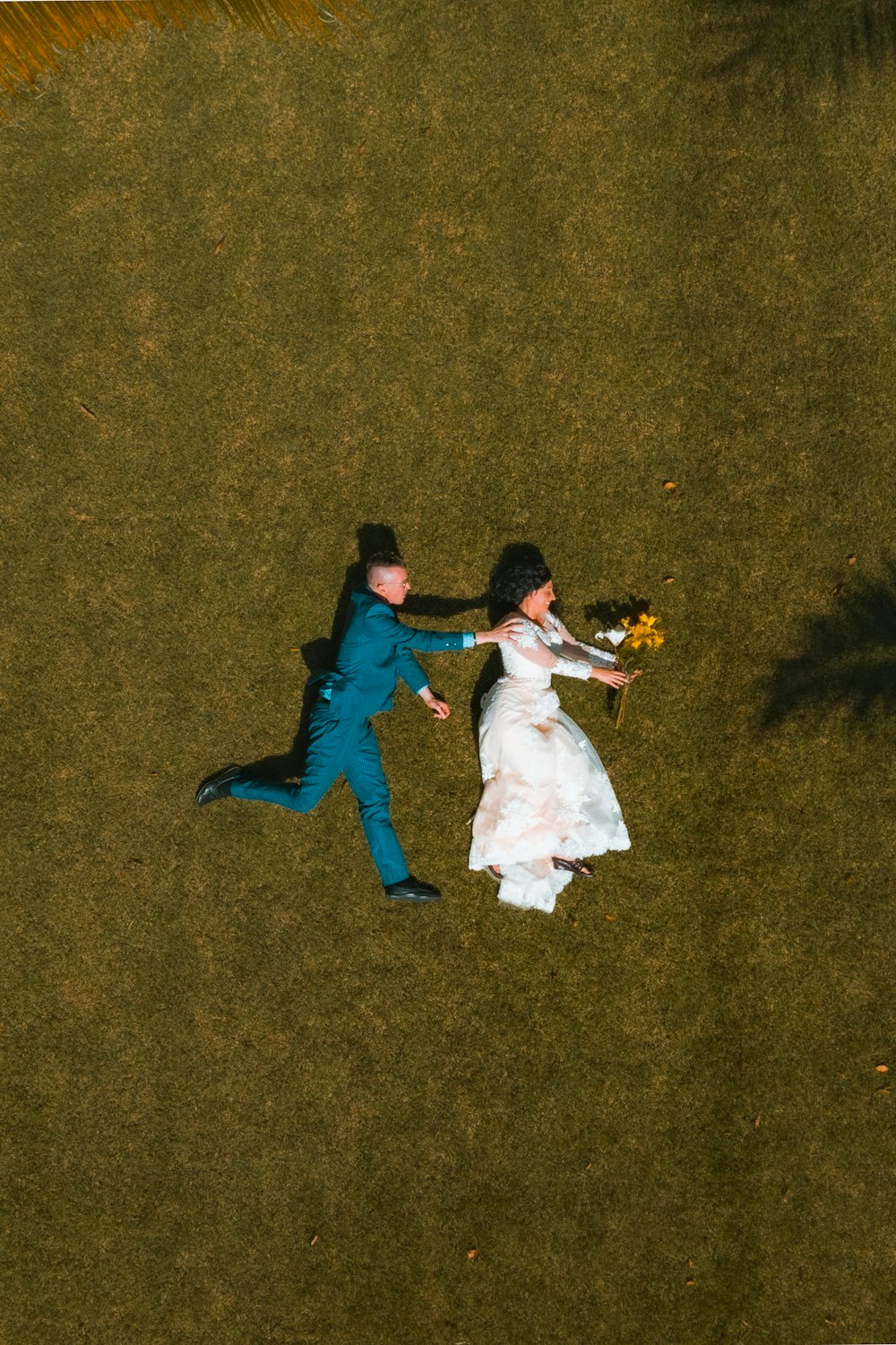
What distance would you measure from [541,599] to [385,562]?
113 cm

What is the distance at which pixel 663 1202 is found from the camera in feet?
17.2

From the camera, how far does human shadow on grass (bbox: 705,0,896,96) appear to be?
17.9ft

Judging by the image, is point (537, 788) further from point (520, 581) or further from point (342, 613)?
point (342, 613)

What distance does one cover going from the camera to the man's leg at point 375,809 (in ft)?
17.3

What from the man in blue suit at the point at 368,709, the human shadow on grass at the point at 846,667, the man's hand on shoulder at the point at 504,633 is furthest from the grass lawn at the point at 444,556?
the man's hand on shoulder at the point at 504,633

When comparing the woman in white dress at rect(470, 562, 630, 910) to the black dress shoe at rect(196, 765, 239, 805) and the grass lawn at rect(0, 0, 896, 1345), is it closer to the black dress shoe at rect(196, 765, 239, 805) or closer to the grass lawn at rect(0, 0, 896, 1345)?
the grass lawn at rect(0, 0, 896, 1345)

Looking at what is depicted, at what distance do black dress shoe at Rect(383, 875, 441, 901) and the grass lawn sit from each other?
197mm

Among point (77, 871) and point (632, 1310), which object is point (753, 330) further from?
point (632, 1310)

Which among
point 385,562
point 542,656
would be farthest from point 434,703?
point 385,562

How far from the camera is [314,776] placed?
16.8 ft

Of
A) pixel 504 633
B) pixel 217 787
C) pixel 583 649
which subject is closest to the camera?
pixel 504 633

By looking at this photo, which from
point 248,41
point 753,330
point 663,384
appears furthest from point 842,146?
point 248,41

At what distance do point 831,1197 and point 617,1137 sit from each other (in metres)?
1.57

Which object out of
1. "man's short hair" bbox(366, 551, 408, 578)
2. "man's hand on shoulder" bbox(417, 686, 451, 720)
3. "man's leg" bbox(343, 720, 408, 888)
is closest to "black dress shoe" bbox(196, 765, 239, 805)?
"man's leg" bbox(343, 720, 408, 888)
